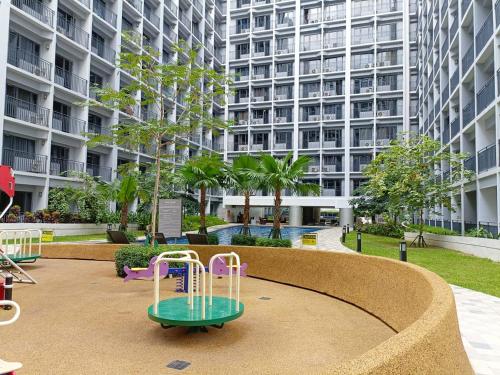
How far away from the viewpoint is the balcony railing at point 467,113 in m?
23.6

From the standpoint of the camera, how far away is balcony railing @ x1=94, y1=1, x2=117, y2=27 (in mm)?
33822

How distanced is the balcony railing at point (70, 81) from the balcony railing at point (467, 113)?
26.9m

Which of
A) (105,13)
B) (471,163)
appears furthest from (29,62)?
(471,163)

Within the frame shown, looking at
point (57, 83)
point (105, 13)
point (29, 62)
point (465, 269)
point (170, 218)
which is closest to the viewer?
point (465, 269)

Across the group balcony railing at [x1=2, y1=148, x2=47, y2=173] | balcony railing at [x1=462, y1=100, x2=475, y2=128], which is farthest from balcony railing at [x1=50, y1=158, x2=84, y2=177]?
balcony railing at [x1=462, y1=100, x2=475, y2=128]

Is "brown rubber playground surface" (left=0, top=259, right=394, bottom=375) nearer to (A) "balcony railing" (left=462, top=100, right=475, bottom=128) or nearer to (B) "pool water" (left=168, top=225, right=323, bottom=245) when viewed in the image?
(B) "pool water" (left=168, top=225, right=323, bottom=245)

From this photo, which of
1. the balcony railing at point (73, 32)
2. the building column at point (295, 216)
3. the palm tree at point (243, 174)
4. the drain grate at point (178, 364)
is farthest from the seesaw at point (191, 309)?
the building column at point (295, 216)

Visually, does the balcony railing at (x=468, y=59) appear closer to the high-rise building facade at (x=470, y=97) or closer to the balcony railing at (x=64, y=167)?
the high-rise building facade at (x=470, y=97)

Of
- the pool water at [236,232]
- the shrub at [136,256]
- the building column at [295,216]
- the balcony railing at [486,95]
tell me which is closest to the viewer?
the shrub at [136,256]

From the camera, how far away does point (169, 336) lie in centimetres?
629

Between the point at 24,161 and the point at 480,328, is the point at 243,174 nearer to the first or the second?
the point at 480,328

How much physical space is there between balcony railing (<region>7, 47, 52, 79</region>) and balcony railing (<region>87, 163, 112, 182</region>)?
7924mm

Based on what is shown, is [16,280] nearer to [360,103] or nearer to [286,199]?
[286,199]

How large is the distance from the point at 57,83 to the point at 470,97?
2830cm
